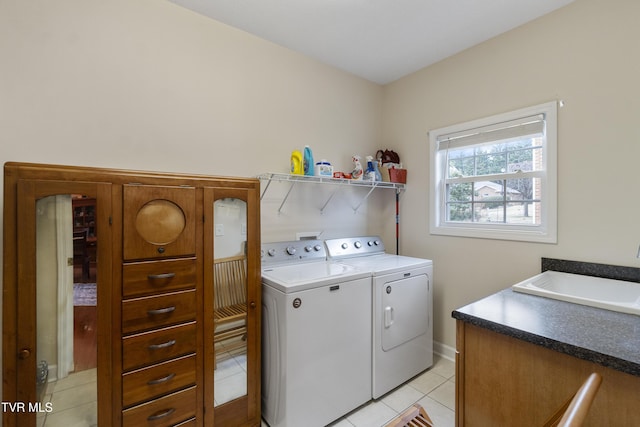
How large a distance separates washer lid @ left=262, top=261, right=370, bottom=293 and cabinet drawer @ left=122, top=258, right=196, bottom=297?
46 cm

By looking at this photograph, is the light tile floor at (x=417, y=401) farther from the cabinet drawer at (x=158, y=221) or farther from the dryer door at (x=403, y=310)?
the cabinet drawer at (x=158, y=221)

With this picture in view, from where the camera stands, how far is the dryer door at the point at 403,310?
1993mm

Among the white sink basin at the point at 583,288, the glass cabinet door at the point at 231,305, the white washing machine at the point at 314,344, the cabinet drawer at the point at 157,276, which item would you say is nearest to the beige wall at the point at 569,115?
the white sink basin at the point at 583,288

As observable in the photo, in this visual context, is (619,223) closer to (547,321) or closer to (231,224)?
(547,321)

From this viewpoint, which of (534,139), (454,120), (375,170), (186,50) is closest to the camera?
(186,50)

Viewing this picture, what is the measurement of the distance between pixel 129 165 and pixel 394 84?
250 centimetres

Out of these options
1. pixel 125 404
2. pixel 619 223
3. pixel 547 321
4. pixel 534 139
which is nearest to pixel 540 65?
pixel 534 139

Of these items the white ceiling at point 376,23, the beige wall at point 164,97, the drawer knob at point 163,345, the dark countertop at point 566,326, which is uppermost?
the white ceiling at point 376,23

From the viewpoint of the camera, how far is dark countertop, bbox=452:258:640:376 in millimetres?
900

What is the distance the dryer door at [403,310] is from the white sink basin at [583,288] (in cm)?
71

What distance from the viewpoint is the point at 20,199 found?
1130 mm

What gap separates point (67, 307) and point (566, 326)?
6.72 ft

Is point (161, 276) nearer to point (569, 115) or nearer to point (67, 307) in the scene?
point (67, 307)

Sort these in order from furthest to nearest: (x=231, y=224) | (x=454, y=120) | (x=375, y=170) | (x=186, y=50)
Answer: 1. (x=375, y=170)
2. (x=454, y=120)
3. (x=186, y=50)
4. (x=231, y=224)
